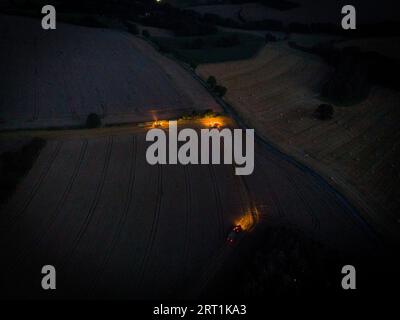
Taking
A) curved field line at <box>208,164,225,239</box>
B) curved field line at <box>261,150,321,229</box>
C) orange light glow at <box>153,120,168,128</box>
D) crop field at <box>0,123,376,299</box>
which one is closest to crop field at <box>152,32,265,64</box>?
orange light glow at <box>153,120,168,128</box>

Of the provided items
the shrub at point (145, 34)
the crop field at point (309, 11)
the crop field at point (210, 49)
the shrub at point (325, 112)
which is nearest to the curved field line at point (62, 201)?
the shrub at point (325, 112)

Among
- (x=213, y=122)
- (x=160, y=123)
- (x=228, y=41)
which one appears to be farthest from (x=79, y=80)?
(x=228, y=41)

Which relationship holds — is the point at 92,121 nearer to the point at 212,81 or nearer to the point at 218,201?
the point at 218,201

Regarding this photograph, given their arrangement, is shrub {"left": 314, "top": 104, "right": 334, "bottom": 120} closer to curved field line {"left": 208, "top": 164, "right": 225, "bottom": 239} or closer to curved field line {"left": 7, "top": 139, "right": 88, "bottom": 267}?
curved field line {"left": 208, "top": 164, "right": 225, "bottom": 239}

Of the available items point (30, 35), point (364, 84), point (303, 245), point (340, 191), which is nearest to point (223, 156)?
point (340, 191)

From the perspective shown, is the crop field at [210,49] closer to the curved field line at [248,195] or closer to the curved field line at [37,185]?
the curved field line at [37,185]

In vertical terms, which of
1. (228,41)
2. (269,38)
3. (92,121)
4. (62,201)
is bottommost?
(62,201)
